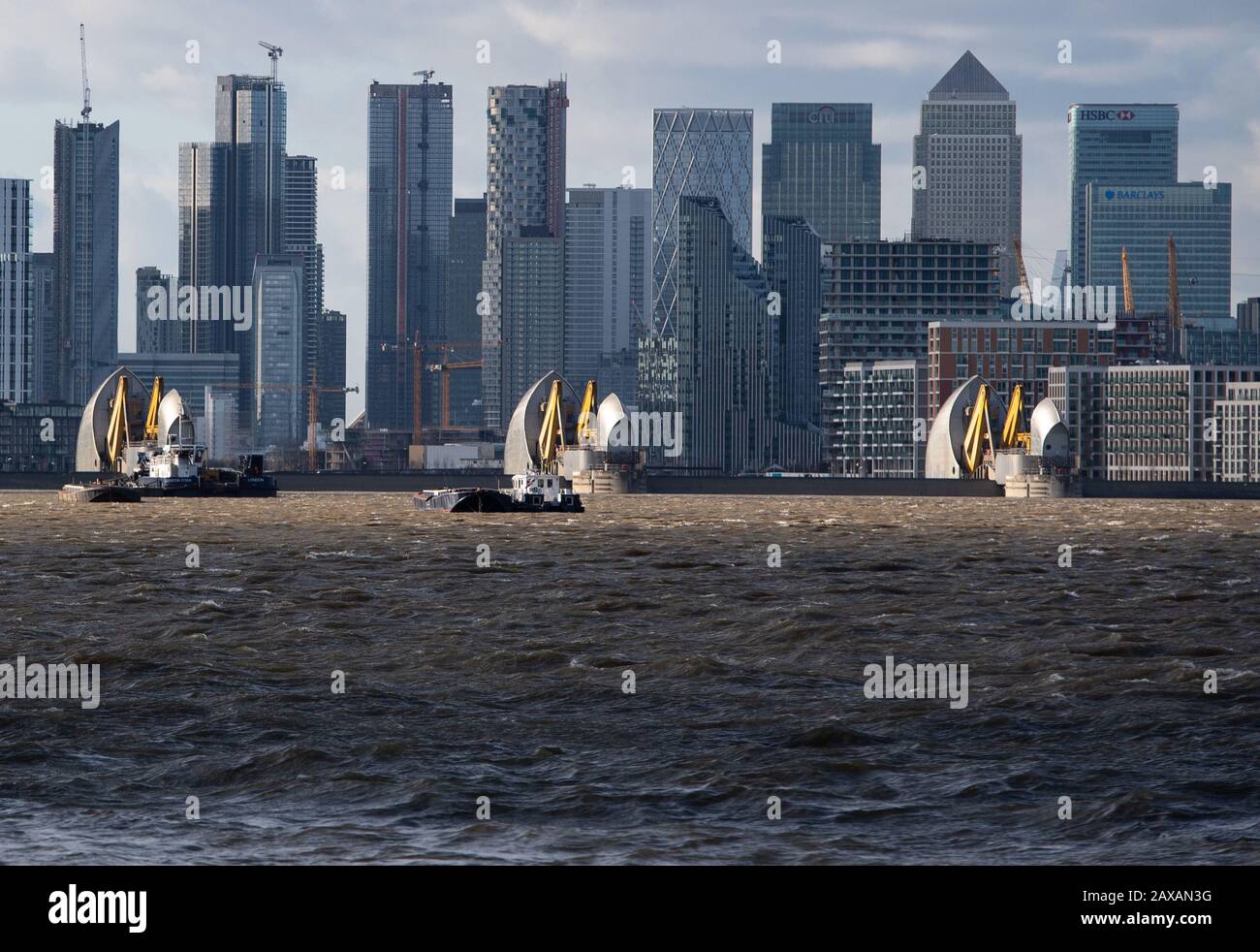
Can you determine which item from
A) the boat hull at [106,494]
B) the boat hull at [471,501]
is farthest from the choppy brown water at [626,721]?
the boat hull at [106,494]

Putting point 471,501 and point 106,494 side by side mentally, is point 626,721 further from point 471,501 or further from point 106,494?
point 106,494

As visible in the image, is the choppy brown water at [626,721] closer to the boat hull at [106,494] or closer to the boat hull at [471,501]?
the boat hull at [471,501]

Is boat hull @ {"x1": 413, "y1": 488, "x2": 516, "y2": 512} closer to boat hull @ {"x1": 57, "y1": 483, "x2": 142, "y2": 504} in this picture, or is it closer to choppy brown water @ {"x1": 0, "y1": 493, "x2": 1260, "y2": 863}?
boat hull @ {"x1": 57, "y1": 483, "x2": 142, "y2": 504}

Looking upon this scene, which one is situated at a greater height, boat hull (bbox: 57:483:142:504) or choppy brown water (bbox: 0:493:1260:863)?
boat hull (bbox: 57:483:142:504)

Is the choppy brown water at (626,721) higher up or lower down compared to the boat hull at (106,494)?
lower down

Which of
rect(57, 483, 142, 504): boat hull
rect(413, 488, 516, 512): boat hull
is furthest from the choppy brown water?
rect(57, 483, 142, 504): boat hull

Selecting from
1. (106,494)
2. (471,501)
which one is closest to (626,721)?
(471,501)
